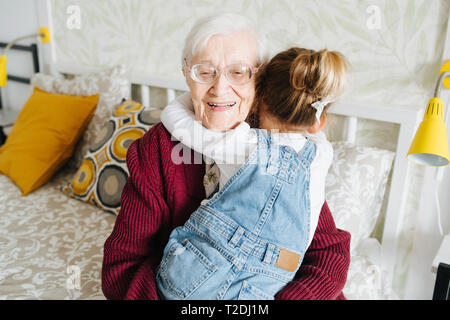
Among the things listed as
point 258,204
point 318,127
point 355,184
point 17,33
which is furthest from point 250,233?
point 17,33

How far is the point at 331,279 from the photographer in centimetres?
89

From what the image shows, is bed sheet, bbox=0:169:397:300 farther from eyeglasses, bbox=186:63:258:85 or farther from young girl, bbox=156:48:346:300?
eyeglasses, bbox=186:63:258:85

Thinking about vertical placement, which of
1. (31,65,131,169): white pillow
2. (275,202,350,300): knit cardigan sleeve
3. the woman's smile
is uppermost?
the woman's smile

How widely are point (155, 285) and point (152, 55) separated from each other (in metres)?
1.20

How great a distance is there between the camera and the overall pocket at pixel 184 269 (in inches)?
30.6

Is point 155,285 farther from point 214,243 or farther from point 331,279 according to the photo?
point 331,279

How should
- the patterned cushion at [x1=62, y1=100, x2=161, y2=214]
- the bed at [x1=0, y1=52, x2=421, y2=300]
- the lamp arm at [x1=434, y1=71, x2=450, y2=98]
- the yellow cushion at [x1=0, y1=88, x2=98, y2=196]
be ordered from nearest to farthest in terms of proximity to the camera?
the lamp arm at [x1=434, y1=71, x2=450, y2=98], the bed at [x1=0, y1=52, x2=421, y2=300], the patterned cushion at [x1=62, y1=100, x2=161, y2=214], the yellow cushion at [x1=0, y1=88, x2=98, y2=196]

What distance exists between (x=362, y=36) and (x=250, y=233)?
0.84 meters

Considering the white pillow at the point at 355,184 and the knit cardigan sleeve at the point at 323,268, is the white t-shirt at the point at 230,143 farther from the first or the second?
the white pillow at the point at 355,184

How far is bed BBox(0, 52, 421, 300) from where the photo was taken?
1163 mm

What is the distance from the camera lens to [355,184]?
47.2 inches

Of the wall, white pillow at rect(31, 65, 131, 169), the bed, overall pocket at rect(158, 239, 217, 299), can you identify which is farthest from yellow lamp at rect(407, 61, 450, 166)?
the wall

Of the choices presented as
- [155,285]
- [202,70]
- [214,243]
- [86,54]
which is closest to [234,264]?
[214,243]

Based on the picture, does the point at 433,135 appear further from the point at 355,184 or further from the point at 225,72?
the point at 225,72
